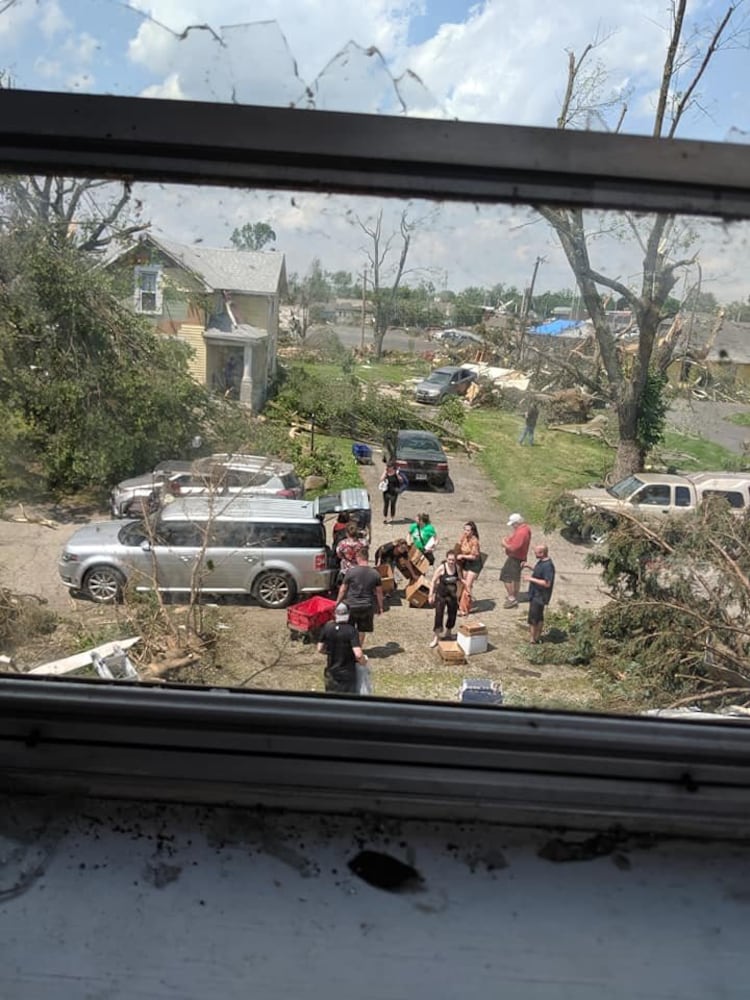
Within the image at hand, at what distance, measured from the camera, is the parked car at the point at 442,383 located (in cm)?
111

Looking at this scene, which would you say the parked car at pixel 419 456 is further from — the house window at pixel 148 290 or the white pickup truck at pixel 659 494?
the house window at pixel 148 290

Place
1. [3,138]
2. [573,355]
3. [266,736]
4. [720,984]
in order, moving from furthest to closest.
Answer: [573,355] → [266,736] → [3,138] → [720,984]

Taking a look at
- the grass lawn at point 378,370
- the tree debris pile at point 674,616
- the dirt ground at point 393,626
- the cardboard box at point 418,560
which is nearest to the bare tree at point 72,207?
the grass lawn at point 378,370

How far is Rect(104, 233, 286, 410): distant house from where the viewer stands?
1001 millimetres

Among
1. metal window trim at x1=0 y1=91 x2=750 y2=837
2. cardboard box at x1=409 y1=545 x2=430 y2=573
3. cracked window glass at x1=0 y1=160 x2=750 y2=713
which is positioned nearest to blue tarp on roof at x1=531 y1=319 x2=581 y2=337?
cracked window glass at x1=0 y1=160 x2=750 y2=713

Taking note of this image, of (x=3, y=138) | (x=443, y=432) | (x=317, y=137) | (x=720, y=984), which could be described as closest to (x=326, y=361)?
(x=443, y=432)

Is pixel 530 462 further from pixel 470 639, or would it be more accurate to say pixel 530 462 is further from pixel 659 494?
pixel 470 639

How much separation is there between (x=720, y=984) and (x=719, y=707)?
0.45m

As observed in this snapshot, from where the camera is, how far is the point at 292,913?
0.81 meters

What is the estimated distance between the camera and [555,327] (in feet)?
3.47

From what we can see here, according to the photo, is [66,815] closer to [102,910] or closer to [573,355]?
[102,910]

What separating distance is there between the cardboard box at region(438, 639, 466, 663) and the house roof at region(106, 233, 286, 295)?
0.62 meters

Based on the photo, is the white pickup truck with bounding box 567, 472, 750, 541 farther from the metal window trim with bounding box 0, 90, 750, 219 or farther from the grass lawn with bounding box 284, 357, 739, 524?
the metal window trim with bounding box 0, 90, 750, 219

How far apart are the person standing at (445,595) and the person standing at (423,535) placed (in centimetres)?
3
